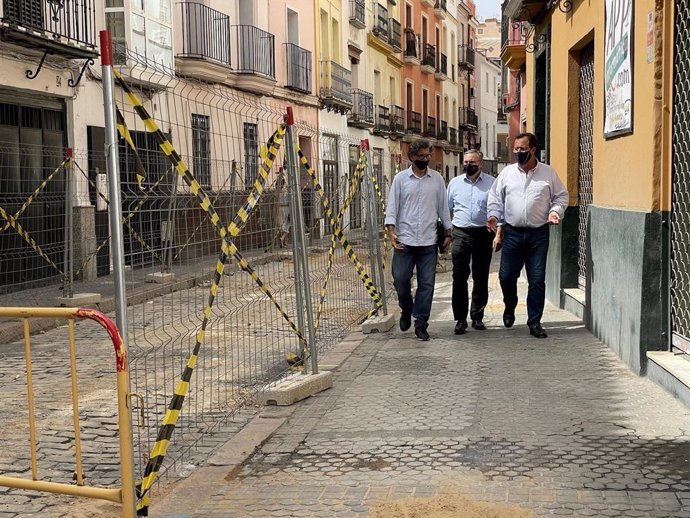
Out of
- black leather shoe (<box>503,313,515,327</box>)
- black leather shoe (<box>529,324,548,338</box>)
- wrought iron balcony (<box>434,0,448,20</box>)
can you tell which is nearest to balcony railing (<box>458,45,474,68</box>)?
wrought iron balcony (<box>434,0,448,20</box>)

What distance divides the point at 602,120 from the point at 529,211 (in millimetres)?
981

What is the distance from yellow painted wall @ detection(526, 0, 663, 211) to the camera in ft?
20.7

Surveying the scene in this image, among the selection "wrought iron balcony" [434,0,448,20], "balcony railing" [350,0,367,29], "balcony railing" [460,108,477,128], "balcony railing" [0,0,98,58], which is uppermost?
"wrought iron balcony" [434,0,448,20]

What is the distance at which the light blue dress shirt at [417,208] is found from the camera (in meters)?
8.52

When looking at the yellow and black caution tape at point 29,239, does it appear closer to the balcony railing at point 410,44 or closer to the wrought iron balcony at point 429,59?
the balcony railing at point 410,44

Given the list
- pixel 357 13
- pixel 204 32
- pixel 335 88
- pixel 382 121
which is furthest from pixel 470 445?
pixel 382 121

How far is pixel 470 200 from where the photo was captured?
29.1 feet

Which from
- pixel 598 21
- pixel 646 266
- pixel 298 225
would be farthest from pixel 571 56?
pixel 298 225

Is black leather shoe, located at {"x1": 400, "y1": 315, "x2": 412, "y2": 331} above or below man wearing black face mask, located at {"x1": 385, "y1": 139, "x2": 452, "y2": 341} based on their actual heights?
below

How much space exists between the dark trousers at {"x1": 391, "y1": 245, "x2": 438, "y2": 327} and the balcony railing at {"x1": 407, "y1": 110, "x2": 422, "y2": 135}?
34.2 meters

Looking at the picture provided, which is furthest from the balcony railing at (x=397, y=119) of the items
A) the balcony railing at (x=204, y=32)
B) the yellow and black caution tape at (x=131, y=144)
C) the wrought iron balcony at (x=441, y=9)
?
the yellow and black caution tape at (x=131, y=144)

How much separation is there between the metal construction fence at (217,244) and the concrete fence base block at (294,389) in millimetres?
146

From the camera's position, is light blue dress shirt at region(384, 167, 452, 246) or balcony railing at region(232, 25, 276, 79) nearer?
light blue dress shirt at region(384, 167, 452, 246)

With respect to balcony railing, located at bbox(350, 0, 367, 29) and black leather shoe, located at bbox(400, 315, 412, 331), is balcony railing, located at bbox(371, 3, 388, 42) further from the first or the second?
black leather shoe, located at bbox(400, 315, 412, 331)
